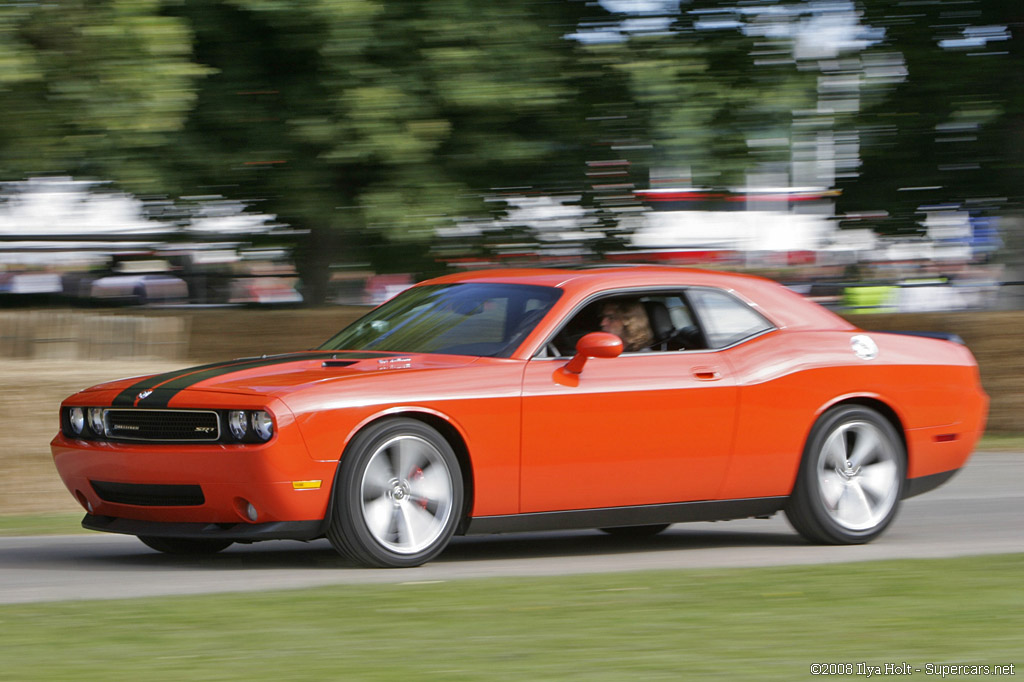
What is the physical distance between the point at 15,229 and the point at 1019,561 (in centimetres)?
1205

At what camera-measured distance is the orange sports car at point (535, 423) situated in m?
6.90

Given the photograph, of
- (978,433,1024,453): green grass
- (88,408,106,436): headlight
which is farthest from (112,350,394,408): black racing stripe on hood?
(978,433,1024,453): green grass

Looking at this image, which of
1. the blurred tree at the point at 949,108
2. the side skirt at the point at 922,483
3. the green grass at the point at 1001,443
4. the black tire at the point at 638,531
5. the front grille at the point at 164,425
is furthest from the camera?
the blurred tree at the point at 949,108

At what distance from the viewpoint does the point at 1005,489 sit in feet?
38.0

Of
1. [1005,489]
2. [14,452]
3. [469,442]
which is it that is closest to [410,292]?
[469,442]

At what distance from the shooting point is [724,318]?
27.1 ft

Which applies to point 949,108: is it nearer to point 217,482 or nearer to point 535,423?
point 535,423

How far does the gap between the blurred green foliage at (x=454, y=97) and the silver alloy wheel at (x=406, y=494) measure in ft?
20.1

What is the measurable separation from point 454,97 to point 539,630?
888 cm

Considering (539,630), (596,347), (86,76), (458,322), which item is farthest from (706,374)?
(86,76)

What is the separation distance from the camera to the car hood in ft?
23.0

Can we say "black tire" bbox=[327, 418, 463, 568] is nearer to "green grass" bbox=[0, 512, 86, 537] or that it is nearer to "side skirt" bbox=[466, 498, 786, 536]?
"side skirt" bbox=[466, 498, 786, 536]

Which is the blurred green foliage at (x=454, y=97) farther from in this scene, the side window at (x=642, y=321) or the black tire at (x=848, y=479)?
the black tire at (x=848, y=479)

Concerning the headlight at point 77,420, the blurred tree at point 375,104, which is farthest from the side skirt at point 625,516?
the blurred tree at point 375,104
